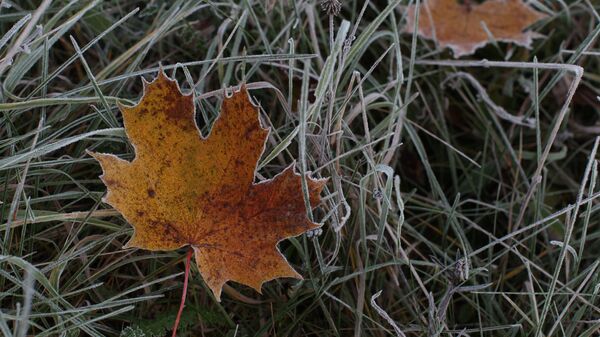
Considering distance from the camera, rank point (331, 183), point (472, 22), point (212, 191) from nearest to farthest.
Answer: point (212, 191)
point (331, 183)
point (472, 22)

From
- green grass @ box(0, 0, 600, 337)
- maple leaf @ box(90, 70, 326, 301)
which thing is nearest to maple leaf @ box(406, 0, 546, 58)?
green grass @ box(0, 0, 600, 337)

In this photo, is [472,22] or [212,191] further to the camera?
[472,22]

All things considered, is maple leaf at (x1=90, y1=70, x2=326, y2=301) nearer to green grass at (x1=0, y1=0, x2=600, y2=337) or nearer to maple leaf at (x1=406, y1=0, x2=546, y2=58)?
green grass at (x1=0, y1=0, x2=600, y2=337)

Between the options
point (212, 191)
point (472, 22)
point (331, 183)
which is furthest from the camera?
point (472, 22)

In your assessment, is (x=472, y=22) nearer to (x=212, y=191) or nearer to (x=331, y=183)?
(x=331, y=183)

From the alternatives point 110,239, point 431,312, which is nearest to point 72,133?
point 110,239

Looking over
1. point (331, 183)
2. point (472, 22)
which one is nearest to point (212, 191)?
point (331, 183)
